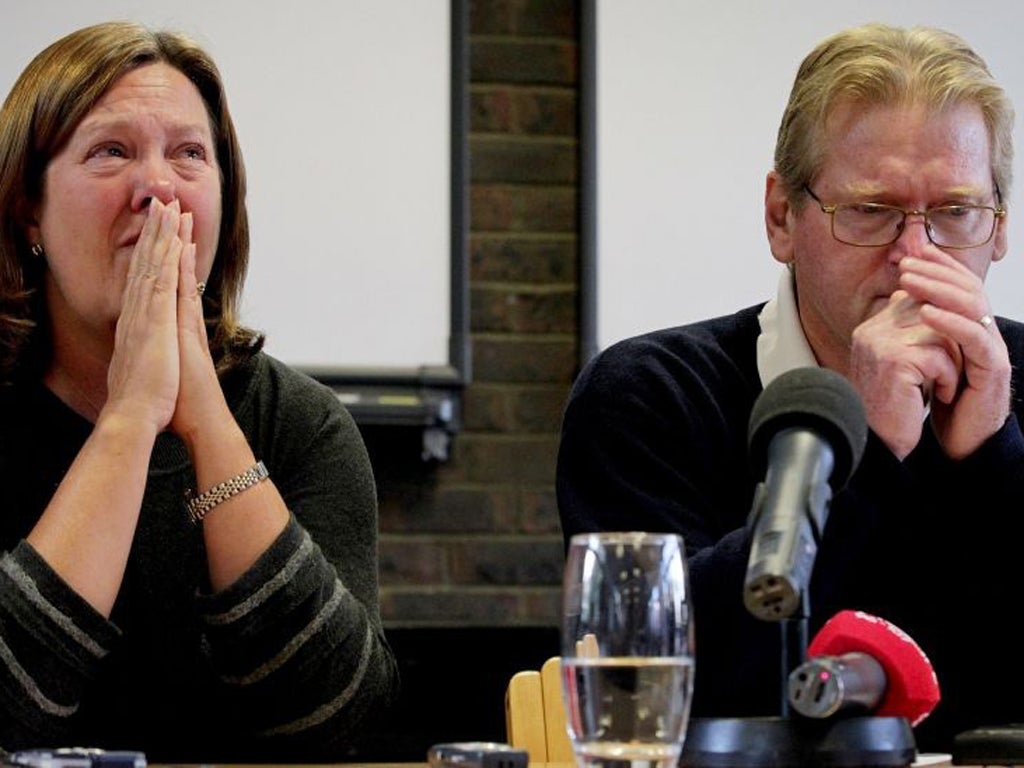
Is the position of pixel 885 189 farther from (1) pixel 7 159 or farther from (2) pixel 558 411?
(2) pixel 558 411

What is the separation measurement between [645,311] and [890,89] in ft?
4.61

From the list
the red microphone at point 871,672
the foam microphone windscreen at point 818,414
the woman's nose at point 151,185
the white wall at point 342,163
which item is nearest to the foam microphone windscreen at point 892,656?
the red microphone at point 871,672

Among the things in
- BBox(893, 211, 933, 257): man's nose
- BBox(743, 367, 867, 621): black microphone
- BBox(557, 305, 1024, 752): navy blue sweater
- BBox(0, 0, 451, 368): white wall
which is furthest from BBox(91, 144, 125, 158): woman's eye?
BBox(0, 0, 451, 368): white wall

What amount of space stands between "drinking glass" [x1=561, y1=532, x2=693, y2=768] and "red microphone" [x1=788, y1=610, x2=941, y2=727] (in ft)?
0.35

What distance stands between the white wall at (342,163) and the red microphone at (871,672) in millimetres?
1999

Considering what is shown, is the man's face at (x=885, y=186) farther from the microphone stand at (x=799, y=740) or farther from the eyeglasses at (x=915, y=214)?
the microphone stand at (x=799, y=740)

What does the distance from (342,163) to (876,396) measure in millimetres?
1648

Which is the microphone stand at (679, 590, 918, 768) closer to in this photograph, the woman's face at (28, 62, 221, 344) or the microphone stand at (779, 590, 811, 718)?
the microphone stand at (779, 590, 811, 718)

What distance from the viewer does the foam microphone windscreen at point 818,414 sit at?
1048mm

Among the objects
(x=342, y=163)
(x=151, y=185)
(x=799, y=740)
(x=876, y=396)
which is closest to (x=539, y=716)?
(x=876, y=396)

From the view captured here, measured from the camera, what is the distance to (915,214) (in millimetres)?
1755

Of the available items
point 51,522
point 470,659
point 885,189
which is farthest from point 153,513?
point 470,659

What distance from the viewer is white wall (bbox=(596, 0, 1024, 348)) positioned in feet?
10.4

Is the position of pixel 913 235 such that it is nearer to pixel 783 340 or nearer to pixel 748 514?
pixel 783 340
